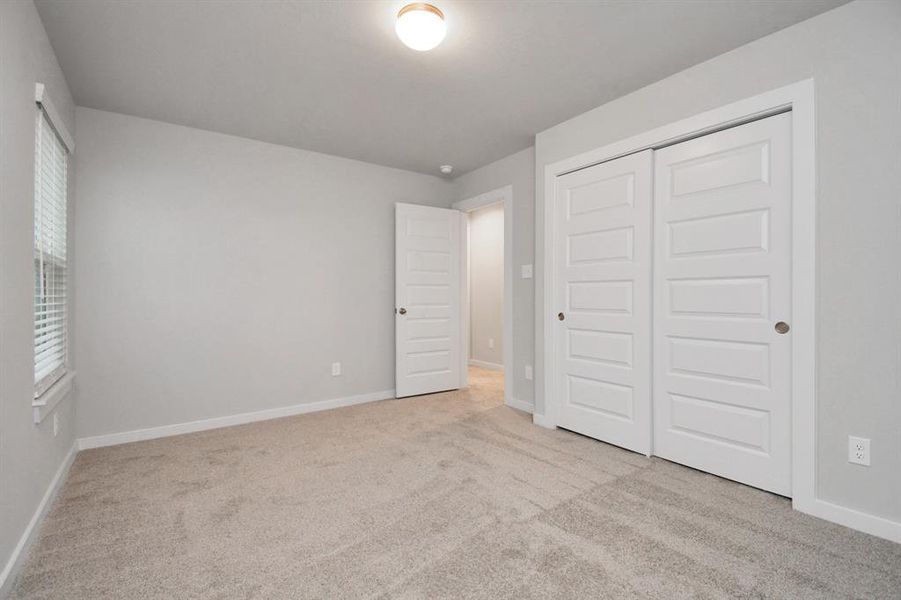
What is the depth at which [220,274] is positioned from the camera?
11.9ft

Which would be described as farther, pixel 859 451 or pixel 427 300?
pixel 427 300

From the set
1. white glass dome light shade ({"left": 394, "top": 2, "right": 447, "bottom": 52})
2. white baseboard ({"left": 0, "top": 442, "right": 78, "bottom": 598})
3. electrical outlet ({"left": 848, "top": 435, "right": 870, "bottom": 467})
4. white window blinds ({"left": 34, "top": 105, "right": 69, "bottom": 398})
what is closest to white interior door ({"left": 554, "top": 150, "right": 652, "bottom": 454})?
electrical outlet ({"left": 848, "top": 435, "right": 870, "bottom": 467})

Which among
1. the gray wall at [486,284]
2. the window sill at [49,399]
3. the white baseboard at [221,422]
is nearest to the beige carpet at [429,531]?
the white baseboard at [221,422]

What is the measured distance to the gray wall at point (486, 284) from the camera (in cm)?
643

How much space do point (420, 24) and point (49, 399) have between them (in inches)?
103

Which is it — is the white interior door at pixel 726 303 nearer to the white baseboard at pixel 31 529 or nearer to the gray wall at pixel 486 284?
the white baseboard at pixel 31 529

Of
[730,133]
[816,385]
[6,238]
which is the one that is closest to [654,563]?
[816,385]

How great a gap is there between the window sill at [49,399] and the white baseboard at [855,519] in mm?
3741

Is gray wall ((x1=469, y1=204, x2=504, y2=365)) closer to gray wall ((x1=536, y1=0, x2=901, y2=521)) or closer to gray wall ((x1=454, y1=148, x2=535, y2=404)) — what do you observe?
gray wall ((x1=454, y1=148, x2=535, y2=404))

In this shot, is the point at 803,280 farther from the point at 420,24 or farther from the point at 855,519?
the point at 420,24

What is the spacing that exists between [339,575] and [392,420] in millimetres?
2082

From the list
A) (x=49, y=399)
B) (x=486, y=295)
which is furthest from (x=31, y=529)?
(x=486, y=295)

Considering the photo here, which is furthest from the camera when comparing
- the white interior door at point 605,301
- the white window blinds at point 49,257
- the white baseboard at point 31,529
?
the white interior door at point 605,301

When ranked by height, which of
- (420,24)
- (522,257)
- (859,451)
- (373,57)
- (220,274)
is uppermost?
(373,57)
